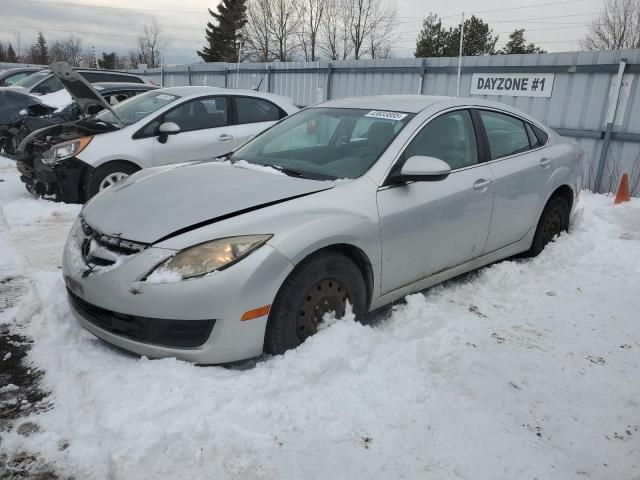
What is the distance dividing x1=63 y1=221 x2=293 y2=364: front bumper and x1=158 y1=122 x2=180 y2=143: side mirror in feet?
13.0

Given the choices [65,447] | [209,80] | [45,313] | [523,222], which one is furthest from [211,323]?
[209,80]

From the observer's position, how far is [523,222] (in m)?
4.62

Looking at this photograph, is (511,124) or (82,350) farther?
(511,124)

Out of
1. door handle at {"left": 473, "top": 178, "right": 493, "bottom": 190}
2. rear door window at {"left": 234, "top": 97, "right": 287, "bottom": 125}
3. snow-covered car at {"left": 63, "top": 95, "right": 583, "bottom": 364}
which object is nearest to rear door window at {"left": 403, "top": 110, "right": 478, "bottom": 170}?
snow-covered car at {"left": 63, "top": 95, "right": 583, "bottom": 364}

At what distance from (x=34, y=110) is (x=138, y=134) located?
456 cm

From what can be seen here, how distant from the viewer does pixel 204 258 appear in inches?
106

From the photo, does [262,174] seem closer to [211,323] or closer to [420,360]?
[211,323]

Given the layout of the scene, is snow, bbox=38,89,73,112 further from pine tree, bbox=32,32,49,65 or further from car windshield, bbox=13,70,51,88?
pine tree, bbox=32,32,49,65

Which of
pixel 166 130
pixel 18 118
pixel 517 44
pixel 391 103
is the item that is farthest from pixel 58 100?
pixel 517 44

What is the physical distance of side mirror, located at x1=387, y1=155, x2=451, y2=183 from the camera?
334cm

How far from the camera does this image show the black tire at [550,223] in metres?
4.94

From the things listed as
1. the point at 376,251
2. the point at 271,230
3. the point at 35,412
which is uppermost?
the point at 271,230

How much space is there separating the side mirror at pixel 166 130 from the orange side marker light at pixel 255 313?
4.37m

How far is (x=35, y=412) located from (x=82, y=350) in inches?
18.7
